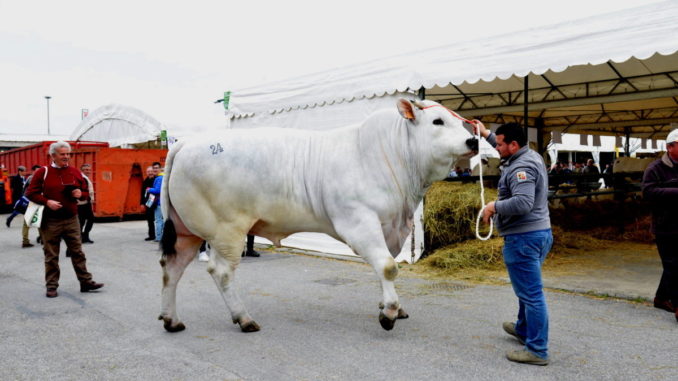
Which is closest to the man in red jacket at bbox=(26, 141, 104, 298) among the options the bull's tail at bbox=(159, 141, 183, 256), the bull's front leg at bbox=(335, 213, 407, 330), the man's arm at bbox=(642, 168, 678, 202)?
the bull's tail at bbox=(159, 141, 183, 256)

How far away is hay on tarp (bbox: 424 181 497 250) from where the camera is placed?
8203 millimetres

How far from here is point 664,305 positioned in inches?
208

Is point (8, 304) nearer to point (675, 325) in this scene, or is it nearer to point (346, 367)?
point (346, 367)

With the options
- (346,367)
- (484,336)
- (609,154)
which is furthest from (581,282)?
(609,154)

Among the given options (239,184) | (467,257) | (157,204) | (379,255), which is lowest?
(467,257)

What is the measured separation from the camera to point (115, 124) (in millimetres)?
21922

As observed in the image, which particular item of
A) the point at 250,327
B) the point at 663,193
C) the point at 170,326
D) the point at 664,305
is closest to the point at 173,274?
the point at 170,326

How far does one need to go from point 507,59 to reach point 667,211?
269 centimetres

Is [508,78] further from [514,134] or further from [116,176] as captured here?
[116,176]

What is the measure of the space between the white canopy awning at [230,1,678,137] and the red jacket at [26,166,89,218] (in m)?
4.15

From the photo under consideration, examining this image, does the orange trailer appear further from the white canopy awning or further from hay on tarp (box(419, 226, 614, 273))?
hay on tarp (box(419, 226, 614, 273))

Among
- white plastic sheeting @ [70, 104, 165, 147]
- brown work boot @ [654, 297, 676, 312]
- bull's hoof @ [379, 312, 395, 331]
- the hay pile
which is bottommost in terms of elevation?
brown work boot @ [654, 297, 676, 312]

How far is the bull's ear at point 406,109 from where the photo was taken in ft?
14.8

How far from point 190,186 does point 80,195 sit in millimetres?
2639
